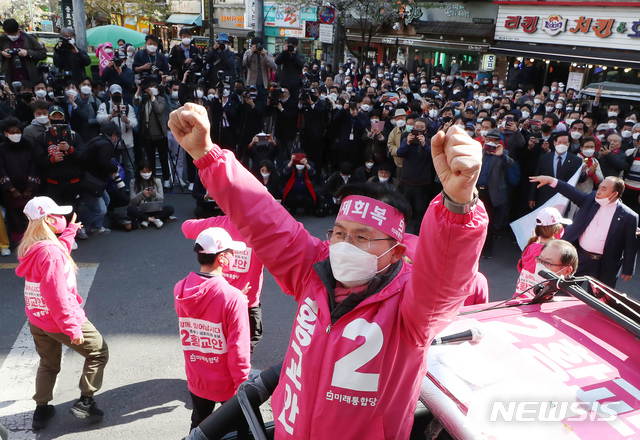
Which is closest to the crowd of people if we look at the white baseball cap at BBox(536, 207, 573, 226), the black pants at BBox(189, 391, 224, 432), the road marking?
the white baseball cap at BBox(536, 207, 573, 226)

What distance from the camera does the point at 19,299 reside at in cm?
604

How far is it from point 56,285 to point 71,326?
319 millimetres

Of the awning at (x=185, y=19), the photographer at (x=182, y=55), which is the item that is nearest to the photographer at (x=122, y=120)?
the photographer at (x=182, y=55)

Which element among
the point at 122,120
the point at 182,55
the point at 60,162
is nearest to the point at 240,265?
the point at 60,162

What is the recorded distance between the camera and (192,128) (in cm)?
179

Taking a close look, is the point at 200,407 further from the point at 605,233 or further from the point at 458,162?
the point at 605,233

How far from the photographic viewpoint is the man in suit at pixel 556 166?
7703 millimetres

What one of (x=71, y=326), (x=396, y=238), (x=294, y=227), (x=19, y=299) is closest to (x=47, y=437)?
(x=71, y=326)

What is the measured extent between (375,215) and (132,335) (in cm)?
435

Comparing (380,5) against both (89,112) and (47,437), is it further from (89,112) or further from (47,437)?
(47,437)

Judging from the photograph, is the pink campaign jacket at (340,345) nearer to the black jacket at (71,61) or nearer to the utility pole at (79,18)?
the black jacket at (71,61)

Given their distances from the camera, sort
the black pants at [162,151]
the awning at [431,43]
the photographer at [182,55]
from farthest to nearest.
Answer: the awning at [431,43], the photographer at [182,55], the black pants at [162,151]

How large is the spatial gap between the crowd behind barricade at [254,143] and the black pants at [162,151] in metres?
0.02

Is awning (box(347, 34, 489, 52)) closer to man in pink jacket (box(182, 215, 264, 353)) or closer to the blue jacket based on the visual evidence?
the blue jacket
